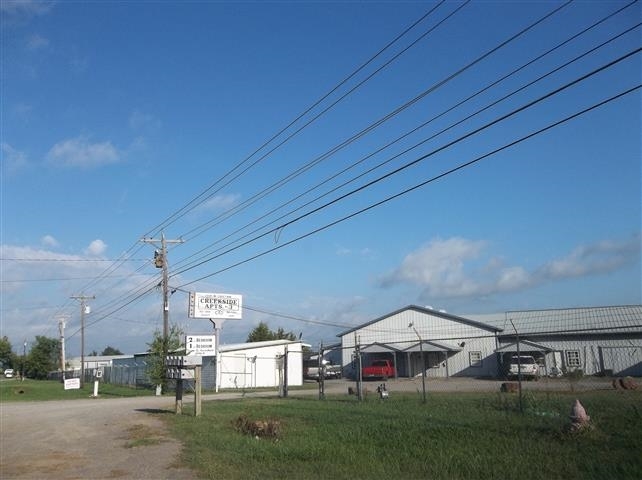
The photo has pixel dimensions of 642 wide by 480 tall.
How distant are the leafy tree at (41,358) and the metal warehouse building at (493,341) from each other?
64468 millimetres

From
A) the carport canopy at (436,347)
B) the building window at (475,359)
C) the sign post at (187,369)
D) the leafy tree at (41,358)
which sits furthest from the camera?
the leafy tree at (41,358)

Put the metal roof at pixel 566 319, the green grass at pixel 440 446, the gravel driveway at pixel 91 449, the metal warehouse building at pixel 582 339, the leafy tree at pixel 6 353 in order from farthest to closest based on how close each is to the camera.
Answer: the leafy tree at pixel 6 353
the metal roof at pixel 566 319
the metal warehouse building at pixel 582 339
the gravel driveway at pixel 91 449
the green grass at pixel 440 446

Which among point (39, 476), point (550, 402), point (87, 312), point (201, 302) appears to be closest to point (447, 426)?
point (550, 402)

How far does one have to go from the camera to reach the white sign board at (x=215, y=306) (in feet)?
152

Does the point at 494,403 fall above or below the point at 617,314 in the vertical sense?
below

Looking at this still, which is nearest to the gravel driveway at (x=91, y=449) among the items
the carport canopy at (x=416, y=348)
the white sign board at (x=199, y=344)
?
the white sign board at (x=199, y=344)

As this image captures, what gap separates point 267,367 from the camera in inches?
2133

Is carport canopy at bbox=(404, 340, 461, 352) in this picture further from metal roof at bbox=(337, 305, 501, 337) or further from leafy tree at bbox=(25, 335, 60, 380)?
leafy tree at bbox=(25, 335, 60, 380)

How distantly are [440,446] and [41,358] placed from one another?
109 metres

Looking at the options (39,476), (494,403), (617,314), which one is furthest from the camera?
(617,314)

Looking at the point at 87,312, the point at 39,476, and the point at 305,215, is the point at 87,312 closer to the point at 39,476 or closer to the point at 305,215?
the point at 305,215

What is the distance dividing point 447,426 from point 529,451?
310 cm

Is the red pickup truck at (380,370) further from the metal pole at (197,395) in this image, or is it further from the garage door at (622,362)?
the metal pole at (197,395)

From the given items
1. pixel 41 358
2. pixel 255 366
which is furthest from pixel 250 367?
pixel 41 358
